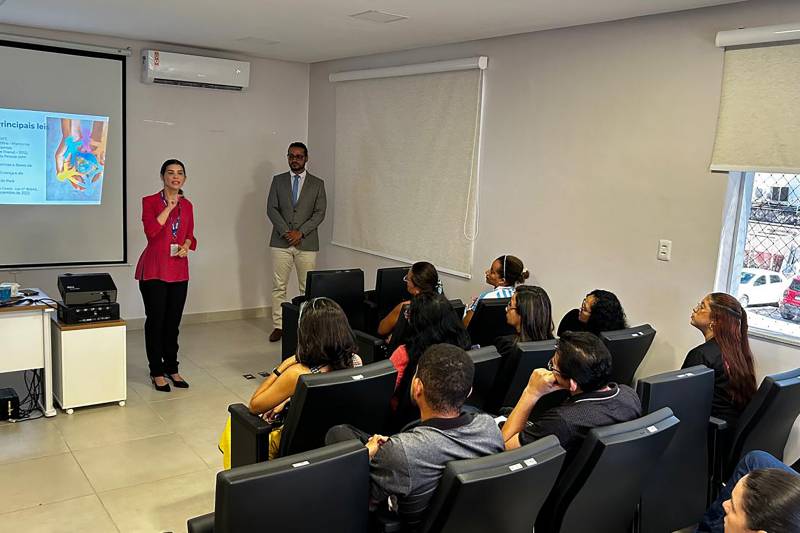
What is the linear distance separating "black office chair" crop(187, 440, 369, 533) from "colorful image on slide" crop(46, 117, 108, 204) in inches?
198

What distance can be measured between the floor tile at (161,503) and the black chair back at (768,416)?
98.0 inches

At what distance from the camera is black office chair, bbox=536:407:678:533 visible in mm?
2229

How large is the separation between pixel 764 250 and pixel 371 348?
7.73ft

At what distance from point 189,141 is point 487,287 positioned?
3.44m

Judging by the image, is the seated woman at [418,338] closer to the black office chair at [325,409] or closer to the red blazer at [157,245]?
the black office chair at [325,409]

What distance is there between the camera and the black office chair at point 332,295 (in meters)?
5.02

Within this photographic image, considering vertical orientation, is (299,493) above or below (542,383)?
below

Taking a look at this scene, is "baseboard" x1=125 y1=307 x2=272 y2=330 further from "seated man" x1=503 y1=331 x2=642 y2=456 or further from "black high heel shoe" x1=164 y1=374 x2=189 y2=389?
"seated man" x1=503 y1=331 x2=642 y2=456

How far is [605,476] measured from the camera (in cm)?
228

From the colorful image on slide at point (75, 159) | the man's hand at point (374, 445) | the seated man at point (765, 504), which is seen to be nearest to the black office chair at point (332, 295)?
the colorful image on slide at point (75, 159)

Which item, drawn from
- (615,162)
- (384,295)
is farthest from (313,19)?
(615,162)

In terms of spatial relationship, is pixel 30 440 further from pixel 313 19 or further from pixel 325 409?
pixel 313 19

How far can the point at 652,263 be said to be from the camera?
4.26 metres

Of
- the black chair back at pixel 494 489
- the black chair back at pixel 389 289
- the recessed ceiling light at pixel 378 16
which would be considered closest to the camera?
the black chair back at pixel 494 489
